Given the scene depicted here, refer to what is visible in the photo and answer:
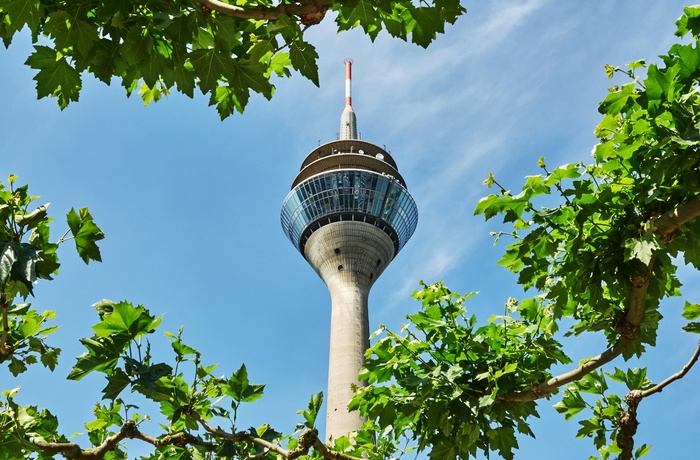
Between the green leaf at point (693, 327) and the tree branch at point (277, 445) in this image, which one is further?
the green leaf at point (693, 327)

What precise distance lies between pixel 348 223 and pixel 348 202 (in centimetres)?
181

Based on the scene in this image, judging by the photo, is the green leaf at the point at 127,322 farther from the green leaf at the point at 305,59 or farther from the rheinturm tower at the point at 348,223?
the rheinturm tower at the point at 348,223

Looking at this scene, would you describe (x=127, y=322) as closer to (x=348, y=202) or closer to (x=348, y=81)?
(x=348, y=202)

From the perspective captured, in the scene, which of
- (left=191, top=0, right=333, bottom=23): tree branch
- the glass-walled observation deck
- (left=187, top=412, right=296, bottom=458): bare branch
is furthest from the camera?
the glass-walled observation deck

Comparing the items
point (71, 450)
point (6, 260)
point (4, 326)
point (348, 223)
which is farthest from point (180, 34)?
point (348, 223)

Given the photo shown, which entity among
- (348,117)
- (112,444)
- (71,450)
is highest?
(348,117)

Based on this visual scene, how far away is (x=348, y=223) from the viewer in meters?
54.4

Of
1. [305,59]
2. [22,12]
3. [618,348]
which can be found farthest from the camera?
[618,348]

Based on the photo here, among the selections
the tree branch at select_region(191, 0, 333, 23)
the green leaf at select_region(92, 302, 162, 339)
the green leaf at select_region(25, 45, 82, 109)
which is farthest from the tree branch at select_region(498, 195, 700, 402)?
the green leaf at select_region(25, 45, 82, 109)

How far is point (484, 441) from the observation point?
5652mm

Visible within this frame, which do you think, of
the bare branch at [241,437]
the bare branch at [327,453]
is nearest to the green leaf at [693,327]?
the bare branch at [327,453]

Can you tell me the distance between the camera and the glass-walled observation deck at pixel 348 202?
55188 mm

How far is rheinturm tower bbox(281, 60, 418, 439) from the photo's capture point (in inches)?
2008

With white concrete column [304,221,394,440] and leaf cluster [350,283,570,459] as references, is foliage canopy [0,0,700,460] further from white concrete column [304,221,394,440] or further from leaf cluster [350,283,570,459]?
white concrete column [304,221,394,440]
